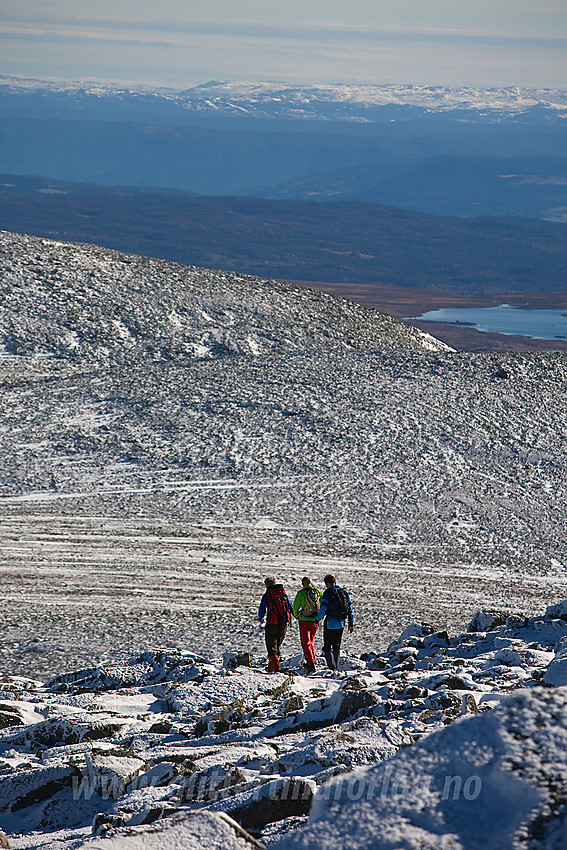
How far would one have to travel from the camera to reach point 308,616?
499 inches

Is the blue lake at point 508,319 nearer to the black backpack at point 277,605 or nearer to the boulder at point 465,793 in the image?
the black backpack at point 277,605

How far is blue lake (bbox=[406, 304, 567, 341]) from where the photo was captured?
148 meters

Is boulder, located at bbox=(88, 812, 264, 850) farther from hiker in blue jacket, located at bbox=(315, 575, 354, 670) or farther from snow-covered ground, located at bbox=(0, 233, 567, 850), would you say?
hiker in blue jacket, located at bbox=(315, 575, 354, 670)

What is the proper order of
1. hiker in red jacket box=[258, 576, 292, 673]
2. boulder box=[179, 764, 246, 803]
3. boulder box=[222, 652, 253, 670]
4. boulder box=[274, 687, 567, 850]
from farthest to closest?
boulder box=[222, 652, 253, 670], hiker in red jacket box=[258, 576, 292, 673], boulder box=[179, 764, 246, 803], boulder box=[274, 687, 567, 850]

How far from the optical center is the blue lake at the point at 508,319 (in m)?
148

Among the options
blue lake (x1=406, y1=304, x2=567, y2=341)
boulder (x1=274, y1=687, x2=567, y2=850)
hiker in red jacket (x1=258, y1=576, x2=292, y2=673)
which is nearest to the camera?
boulder (x1=274, y1=687, x2=567, y2=850)

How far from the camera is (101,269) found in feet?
142

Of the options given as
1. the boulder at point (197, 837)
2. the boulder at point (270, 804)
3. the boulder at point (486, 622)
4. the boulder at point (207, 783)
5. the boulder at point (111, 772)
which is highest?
the boulder at point (197, 837)

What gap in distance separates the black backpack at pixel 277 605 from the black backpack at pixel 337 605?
79cm

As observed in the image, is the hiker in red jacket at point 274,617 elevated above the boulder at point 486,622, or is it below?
above

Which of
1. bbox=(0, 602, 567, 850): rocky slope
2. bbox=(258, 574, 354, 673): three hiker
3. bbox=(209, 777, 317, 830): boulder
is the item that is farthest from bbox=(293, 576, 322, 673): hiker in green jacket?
bbox=(209, 777, 317, 830): boulder

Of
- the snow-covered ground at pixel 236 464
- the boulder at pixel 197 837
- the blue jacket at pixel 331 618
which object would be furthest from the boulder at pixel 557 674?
the snow-covered ground at pixel 236 464

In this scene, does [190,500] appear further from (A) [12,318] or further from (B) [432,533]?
(A) [12,318]

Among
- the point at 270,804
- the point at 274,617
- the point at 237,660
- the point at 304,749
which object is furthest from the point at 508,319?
the point at 270,804
